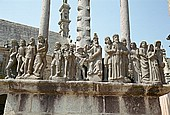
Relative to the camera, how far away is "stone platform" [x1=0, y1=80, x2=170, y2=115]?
6035 millimetres

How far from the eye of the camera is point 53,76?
638 cm

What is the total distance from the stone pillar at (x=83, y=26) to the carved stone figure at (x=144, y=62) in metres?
5.31

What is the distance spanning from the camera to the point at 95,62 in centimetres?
685

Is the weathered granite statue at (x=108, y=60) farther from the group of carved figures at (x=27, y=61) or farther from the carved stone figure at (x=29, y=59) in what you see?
the carved stone figure at (x=29, y=59)

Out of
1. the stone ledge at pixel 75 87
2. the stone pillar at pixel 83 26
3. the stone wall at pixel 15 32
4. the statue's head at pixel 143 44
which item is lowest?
the stone ledge at pixel 75 87

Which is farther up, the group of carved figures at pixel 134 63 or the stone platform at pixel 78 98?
the group of carved figures at pixel 134 63

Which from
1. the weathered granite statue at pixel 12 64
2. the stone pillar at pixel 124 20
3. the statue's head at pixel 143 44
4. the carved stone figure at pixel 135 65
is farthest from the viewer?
the stone pillar at pixel 124 20

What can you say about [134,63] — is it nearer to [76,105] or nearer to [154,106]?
[154,106]

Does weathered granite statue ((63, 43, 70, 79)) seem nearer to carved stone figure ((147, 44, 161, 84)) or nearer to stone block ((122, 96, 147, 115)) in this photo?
stone block ((122, 96, 147, 115))

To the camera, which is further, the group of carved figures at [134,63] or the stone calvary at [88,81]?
the group of carved figures at [134,63]

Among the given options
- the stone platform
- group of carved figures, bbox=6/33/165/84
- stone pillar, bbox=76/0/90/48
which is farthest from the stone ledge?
stone pillar, bbox=76/0/90/48

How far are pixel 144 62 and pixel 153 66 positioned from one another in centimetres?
31

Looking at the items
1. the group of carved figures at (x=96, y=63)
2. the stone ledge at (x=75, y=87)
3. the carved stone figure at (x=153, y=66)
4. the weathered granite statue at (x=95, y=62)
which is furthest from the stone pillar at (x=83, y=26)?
the stone ledge at (x=75, y=87)

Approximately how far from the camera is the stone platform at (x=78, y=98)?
238 inches
